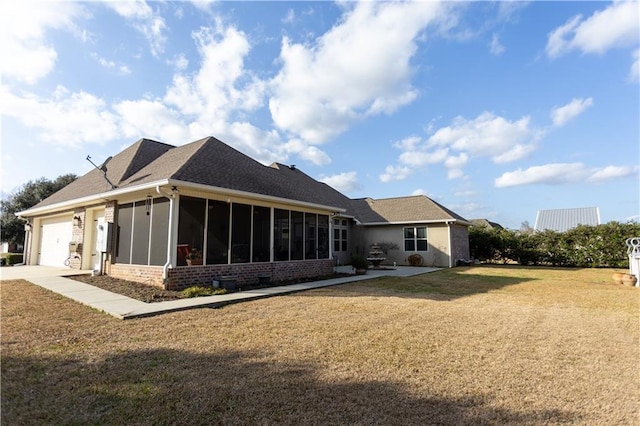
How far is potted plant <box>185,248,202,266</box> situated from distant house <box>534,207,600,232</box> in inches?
1274

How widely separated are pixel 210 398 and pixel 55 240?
57.5 feet

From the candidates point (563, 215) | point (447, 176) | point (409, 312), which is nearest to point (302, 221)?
point (409, 312)

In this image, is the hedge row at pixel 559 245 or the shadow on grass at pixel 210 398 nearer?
the shadow on grass at pixel 210 398

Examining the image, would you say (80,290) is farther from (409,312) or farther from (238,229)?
(409,312)

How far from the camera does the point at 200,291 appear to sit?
28.1 feet

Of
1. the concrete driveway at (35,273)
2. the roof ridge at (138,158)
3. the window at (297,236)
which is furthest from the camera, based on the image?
the window at (297,236)

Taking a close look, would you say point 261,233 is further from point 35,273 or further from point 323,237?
point 35,273

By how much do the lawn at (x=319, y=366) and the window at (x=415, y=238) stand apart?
41.9 feet

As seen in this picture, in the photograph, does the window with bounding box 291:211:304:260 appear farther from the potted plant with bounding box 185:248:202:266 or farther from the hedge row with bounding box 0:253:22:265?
the hedge row with bounding box 0:253:22:265

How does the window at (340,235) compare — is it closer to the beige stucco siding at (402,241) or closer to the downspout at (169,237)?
the beige stucco siding at (402,241)

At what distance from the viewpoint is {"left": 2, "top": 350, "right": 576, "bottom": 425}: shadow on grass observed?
283 centimetres

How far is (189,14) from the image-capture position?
383 inches

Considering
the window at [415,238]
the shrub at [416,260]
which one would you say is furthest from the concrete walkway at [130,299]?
the window at [415,238]

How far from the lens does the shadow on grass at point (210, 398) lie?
283cm
